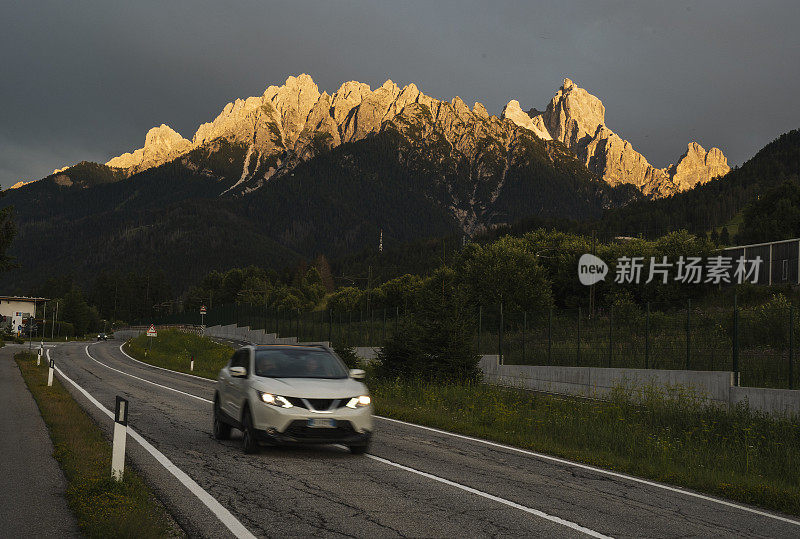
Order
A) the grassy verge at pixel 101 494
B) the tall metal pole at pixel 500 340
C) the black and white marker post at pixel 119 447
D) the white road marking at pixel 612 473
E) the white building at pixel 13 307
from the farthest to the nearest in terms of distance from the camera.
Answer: the white building at pixel 13 307 < the tall metal pole at pixel 500 340 < the white road marking at pixel 612 473 < the black and white marker post at pixel 119 447 < the grassy verge at pixel 101 494

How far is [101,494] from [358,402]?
15.0 ft

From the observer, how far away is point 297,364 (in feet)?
41.6

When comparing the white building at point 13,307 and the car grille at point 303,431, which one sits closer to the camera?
the car grille at point 303,431

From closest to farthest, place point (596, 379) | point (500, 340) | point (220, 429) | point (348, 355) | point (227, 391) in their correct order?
point (227, 391) → point (220, 429) → point (596, 379) → point (348, 355) → point (500, 340)

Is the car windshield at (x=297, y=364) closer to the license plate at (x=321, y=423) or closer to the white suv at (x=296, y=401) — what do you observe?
the white suv at (x=296, y=401)

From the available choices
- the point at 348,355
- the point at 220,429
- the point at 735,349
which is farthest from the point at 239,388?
the point at 348,355

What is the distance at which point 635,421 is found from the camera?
17.4m

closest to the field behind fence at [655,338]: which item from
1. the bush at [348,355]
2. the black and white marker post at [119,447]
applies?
the bush at [348,355]

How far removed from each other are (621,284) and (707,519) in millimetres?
76869

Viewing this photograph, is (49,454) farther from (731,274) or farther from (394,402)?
(731,274)

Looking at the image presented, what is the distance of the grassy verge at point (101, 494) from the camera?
6.57 meters

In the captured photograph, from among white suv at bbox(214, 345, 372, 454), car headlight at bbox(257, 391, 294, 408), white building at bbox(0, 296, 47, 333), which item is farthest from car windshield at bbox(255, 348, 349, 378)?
white building at bbox(0, 296, 47, 333)

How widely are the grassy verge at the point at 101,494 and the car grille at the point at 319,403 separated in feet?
8.44

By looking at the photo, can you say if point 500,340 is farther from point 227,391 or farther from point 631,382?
point 227,391
